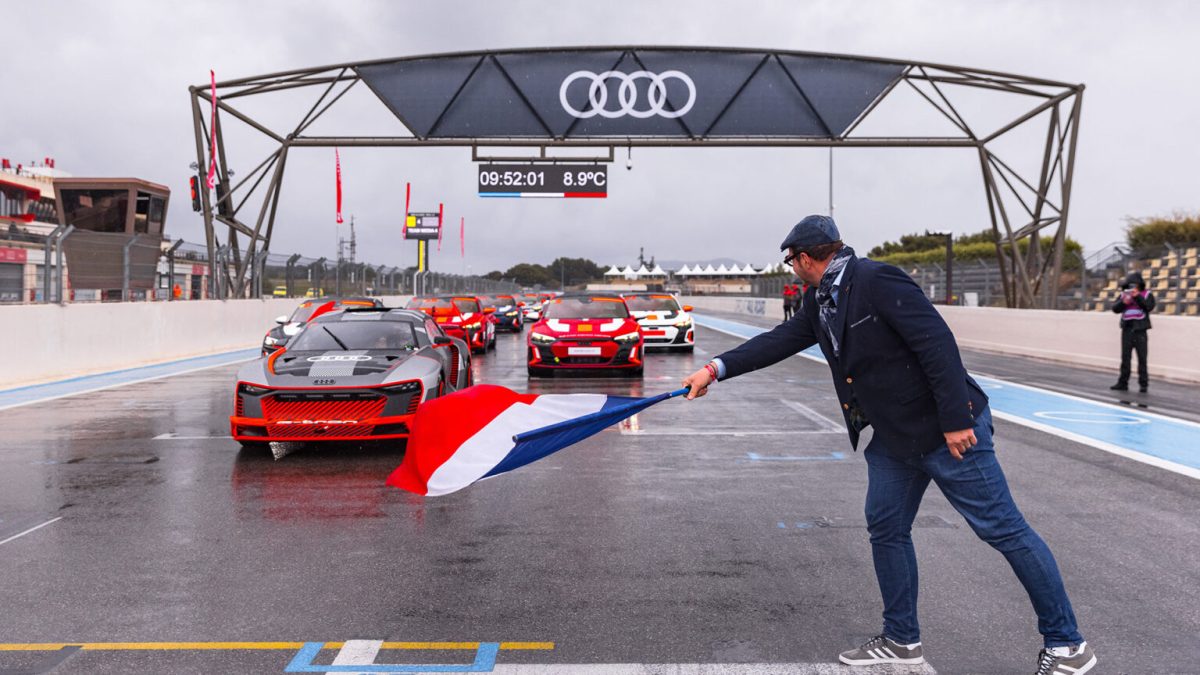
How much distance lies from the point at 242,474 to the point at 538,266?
17273 centimetres

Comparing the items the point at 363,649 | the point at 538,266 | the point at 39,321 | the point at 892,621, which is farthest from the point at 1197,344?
the point at 538,266

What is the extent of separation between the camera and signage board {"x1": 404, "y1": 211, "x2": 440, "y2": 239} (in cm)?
7756

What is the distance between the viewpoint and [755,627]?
4.12m

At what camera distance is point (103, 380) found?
15.4m

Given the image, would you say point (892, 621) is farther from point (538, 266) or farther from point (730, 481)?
point (538, 266)

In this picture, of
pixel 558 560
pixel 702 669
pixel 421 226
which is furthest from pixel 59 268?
pixel 421 226

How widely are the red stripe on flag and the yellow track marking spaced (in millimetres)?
963

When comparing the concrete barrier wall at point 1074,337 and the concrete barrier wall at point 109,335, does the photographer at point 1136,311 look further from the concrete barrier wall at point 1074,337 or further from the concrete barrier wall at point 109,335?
the concrete barrier wall at point 109,335

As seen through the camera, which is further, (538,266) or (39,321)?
(538,266)

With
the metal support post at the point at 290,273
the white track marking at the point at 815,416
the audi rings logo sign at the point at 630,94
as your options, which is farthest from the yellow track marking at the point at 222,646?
the metal support post at the point at 290,273

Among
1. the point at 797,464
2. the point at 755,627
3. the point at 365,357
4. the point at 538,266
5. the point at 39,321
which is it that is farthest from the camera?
the point at 538,266

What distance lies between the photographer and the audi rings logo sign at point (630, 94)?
24.0 meters

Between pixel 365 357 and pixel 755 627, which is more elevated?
pixel 365 357

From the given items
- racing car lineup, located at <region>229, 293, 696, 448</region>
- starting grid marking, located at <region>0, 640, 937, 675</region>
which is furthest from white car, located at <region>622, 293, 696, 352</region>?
starting grid marking, located at <region>0, 640, 937, 675</region>
